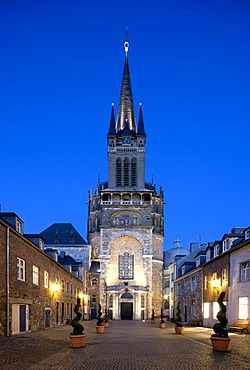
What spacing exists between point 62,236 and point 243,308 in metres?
49.7

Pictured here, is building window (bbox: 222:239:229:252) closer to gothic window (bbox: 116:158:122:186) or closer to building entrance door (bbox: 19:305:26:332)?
building entrance door (bbox: 19:305:26:332)

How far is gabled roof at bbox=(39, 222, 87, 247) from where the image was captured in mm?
73500

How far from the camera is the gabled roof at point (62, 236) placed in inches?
2894

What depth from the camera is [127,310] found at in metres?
69.8

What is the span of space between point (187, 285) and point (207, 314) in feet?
37.7

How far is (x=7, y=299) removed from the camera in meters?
23.1

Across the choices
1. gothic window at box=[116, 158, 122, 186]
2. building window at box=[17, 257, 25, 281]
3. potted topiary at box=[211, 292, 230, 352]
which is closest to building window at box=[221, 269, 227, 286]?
building window at box=[17, 257, 25, 281]

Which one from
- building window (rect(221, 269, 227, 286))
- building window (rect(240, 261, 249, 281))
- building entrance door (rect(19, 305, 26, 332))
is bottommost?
building entrance door (rect(19, 305, 26, 332))

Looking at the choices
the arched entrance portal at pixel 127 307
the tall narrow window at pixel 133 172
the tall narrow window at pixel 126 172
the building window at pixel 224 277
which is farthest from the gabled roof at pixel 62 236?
the building window at pixel 224 277

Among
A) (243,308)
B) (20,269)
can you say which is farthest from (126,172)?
(20,269)

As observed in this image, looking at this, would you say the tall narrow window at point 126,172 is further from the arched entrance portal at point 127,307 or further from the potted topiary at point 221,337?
the potted topiary at point 221,337

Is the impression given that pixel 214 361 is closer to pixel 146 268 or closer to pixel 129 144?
pixel 146 268

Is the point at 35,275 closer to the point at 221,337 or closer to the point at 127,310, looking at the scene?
the point at 221,337

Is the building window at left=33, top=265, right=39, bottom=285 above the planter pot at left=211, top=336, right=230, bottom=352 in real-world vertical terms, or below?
above
